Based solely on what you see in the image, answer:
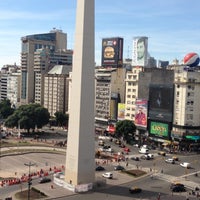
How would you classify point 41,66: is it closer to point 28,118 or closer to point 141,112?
point 28,118

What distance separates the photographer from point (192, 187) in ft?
182

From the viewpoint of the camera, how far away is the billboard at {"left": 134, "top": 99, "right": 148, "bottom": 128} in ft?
317

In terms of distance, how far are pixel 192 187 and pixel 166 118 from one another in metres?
36.5

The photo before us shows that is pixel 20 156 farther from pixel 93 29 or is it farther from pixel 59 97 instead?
pixel 59 97

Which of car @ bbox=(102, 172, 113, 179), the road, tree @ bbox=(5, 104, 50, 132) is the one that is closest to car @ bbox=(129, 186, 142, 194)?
the road

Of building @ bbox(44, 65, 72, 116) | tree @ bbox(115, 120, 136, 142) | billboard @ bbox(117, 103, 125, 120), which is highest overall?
building @ bbox(44, 65, 72, 116)

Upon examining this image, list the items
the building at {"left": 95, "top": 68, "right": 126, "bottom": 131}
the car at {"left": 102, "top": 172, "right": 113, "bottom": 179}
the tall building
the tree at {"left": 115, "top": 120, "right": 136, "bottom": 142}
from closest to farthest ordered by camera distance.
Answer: the car at {"left": 102, "top": 172, "right": 113, "bottom": 179}, the tree at {"left": 115, "top": 120, "right": 136, "bottom": 142}, the building at {"left": 95, "top": 68, "right": 126, "bottom": 131}, the tall building

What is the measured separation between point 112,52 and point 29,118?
102 feet

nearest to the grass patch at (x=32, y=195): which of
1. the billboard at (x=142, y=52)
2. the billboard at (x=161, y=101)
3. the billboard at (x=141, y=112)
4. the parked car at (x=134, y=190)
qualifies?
the parked car at (x=134, y=190)

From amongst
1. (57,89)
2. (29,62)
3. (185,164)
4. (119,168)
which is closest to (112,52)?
(57,89)

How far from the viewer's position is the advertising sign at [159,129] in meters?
91.2

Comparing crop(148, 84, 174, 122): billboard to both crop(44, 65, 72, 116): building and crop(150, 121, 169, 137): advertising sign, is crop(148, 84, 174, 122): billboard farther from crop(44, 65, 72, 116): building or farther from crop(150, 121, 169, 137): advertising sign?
crop(44, 65, 72, 116): building

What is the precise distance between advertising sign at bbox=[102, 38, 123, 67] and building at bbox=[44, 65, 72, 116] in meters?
19.5

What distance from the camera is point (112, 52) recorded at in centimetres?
11906
